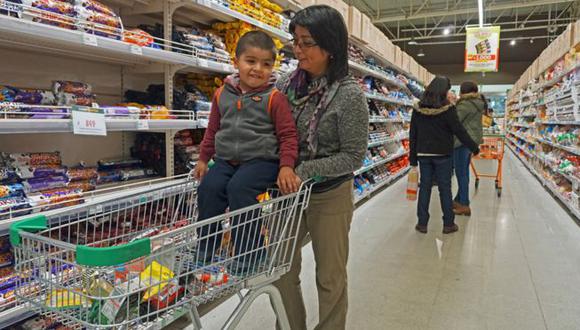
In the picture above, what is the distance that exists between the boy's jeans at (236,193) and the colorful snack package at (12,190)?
0.90 meters

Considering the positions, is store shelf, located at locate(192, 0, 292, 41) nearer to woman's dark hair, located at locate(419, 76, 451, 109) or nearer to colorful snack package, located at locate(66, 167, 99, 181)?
colorful snack package, located at locate(66, 167, 99, 181)

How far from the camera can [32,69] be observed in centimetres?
227

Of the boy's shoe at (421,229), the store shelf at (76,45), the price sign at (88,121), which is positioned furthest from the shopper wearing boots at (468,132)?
the price sign at (88,121)

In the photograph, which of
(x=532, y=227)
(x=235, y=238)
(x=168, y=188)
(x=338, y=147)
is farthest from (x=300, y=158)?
(x=532, y=227)

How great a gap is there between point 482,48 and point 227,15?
9682 millimetres

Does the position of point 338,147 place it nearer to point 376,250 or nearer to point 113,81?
point 113,81

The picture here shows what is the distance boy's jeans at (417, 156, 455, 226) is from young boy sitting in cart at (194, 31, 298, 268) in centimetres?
280

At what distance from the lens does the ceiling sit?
1365 cm

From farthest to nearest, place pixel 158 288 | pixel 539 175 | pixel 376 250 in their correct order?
pixel 539 175 < pixel 376 250 < pixel 158 288

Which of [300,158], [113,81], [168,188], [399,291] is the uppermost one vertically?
[113,81]

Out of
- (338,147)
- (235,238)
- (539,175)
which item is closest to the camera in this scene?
(235,238)

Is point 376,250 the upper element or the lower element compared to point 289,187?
lower

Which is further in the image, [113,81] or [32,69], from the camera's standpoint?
[113,81]

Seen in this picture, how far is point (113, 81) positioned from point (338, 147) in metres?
1.87
